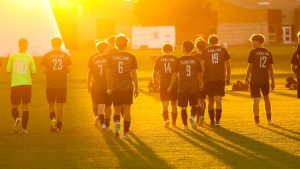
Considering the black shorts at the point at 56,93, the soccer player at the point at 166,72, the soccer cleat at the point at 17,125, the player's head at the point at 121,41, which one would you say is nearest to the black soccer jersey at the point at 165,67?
the soccer player at the point at 166,72

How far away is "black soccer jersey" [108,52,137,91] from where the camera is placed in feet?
49.4

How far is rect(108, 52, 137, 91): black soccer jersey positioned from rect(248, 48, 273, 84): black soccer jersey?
3.04m

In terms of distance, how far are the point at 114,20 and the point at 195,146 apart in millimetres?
87846

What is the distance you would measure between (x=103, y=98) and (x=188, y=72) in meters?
1.77

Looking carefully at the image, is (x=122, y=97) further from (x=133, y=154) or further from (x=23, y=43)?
(x=23, y=43)

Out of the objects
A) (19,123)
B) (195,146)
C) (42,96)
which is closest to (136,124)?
(19,123)

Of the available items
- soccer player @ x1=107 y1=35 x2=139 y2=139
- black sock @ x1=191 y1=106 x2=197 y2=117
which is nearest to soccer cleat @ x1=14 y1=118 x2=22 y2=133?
soccer player @ x1=107 y1=35 x2=139 y2=139

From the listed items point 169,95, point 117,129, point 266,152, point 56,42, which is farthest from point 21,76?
point 266,152

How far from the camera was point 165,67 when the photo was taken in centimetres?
1709

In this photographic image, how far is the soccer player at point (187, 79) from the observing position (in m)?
16.7

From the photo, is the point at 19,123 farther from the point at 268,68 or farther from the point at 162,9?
the point at 162,9

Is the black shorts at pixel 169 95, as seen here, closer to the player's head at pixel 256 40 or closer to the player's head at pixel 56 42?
the player's head at pixel 256 40

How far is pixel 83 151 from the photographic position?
543 inches

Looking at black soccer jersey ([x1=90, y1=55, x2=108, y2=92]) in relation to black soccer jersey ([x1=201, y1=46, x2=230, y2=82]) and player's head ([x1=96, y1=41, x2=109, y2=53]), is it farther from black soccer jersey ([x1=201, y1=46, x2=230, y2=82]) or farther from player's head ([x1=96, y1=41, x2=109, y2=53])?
black soccer jersey ([x1=201, y1=46, x2=230, y2=82])
